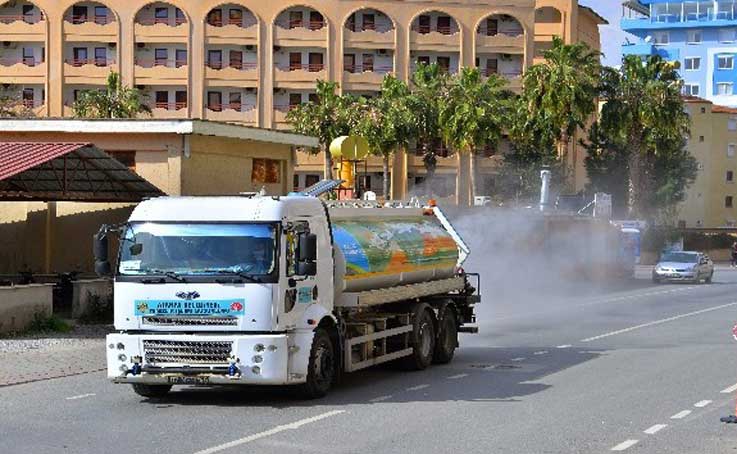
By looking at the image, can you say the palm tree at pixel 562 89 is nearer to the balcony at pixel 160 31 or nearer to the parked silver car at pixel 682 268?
the parked silver car at pixel 682 268

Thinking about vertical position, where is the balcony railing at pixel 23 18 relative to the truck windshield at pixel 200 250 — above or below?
above

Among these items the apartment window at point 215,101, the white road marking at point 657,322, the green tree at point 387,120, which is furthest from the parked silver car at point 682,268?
the apartment window at point 215,101

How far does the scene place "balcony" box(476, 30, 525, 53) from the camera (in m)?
89.6

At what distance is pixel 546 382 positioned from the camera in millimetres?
19188

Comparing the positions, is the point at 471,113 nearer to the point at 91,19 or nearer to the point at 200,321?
the point at 91,19

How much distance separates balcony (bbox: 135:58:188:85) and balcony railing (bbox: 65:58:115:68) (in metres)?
1.83

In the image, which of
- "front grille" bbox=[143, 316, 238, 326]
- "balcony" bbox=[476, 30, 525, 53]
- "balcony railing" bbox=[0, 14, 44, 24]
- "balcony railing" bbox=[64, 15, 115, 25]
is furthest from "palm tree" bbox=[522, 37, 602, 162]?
"front grille" bbox=[143, 316, 238, 326]

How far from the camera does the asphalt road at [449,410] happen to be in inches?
527

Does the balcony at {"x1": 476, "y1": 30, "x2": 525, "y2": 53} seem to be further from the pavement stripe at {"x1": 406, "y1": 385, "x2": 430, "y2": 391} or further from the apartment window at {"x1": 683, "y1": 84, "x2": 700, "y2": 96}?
the pavement stripe at {"x1": 406, "y1": 385, "x2": 430, "y2": 391}

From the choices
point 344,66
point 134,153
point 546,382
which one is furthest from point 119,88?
point 546,382

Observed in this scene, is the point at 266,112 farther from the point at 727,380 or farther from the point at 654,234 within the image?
the point at 727,380

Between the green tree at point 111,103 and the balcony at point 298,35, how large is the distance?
497 inches

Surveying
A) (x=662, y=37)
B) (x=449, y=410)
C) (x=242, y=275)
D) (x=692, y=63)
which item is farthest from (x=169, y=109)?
(x=662, y=37)

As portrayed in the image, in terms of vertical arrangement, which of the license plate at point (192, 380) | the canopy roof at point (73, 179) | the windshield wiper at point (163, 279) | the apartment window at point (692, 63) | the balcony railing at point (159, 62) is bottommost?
the license plate at point (192, 380)
